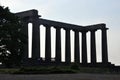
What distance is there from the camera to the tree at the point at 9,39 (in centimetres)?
6222

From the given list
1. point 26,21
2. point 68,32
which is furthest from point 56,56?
point 26,21

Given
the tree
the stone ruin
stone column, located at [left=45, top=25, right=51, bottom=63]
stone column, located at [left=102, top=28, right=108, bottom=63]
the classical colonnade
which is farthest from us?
stone column, located at [left=102, top=28, right=108, bottom=63]

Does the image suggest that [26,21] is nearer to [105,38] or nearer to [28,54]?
[28,54]

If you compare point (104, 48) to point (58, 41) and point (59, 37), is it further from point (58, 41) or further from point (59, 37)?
point (58, 41)

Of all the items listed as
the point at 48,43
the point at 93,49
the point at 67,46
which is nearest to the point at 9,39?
the point at 48,43

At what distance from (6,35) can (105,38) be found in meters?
64.7

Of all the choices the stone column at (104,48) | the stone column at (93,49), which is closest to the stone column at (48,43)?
the stone column at (104,48)

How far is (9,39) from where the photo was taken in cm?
6488

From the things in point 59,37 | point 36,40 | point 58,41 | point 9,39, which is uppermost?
point 59,37

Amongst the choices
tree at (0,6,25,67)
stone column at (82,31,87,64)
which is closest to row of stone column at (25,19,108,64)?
stone column at (82,31,87,64)

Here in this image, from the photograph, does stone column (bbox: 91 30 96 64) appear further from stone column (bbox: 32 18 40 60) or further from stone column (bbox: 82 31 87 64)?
stone column (bbox: 32 18 40 60)

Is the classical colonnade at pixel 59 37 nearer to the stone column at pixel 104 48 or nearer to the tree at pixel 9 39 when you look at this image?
the stone column at pixel 104 48

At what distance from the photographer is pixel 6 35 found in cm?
6412

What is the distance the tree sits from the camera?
6222 centimetres
